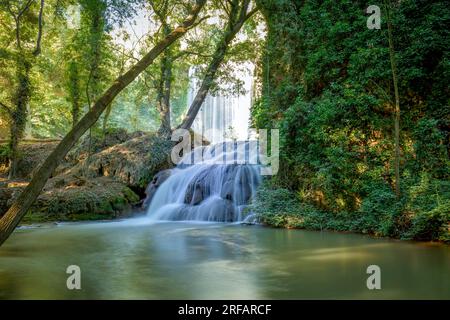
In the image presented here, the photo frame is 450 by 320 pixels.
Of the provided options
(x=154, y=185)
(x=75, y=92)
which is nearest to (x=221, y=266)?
(x=154, y=185)

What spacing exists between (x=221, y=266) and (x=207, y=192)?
7.26 meters

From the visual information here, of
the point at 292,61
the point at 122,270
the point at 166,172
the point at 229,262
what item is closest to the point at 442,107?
the point at 292,61

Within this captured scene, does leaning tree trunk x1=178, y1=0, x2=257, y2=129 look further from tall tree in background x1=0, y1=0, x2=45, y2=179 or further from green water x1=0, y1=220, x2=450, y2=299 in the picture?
green water x1=0, y1=220, x2=450, y2=299

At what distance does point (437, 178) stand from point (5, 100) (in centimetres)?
1707

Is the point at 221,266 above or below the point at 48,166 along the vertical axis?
below

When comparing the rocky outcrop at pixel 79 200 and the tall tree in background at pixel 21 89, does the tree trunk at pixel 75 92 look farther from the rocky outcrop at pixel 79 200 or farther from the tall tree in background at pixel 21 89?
the rocky outcrop at pixel 79 200

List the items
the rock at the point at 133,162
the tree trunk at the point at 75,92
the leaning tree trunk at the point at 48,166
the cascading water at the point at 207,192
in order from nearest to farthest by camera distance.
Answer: the leaning tree trunk at the point at 48,166 → the cascading water at the point at 207,192 → the rock at the point at 133,162 → the tree trunk at the point at 75,92

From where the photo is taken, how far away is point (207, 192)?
12.7m

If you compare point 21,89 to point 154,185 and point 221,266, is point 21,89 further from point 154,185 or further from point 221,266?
point 221,266

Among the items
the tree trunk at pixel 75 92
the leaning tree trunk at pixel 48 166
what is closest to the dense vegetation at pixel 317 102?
the leaning tree trunk at pixel 48 166

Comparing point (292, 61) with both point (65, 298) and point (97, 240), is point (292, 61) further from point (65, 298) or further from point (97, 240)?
point (65, 298)

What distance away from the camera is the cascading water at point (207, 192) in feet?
38.6

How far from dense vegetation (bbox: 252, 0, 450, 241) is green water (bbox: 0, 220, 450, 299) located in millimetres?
837

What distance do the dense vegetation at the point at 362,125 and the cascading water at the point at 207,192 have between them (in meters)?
1.25
